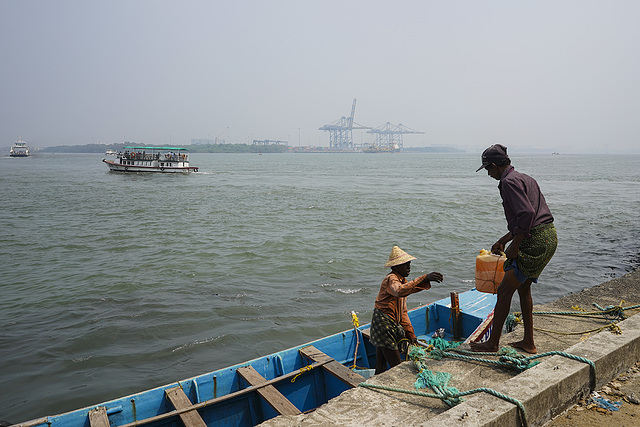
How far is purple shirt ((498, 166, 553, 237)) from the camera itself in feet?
12.5

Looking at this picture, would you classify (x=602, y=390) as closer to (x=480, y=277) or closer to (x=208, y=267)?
(x=480, y=277)

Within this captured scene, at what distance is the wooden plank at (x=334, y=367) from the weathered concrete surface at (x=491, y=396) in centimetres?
80

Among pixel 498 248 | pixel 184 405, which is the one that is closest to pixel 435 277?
pixel 498 248

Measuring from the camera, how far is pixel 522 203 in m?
3.81

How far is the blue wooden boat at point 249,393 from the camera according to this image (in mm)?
4449

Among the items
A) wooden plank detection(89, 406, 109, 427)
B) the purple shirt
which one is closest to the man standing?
the purple shirt

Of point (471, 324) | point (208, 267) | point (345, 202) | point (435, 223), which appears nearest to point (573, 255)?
point (435, 223)

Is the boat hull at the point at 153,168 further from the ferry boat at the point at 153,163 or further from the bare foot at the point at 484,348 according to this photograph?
the bare foot at the point at 484,348

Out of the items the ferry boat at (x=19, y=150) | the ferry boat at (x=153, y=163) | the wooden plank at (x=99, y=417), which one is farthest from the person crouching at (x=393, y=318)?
the ferry boat at (x=19, y=150)

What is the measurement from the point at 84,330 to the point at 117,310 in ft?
3.82

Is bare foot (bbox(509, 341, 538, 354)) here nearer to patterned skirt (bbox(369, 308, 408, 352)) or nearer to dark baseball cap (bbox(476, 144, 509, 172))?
patterned skirt (bbox(369, 308, 408, 352))

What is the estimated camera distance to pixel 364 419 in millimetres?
3521

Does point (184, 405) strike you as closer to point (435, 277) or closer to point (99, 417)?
point (99, 417)

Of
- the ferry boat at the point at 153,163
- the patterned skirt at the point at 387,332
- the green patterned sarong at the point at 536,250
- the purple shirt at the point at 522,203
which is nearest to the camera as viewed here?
the purple shirt at the point at 522,203
